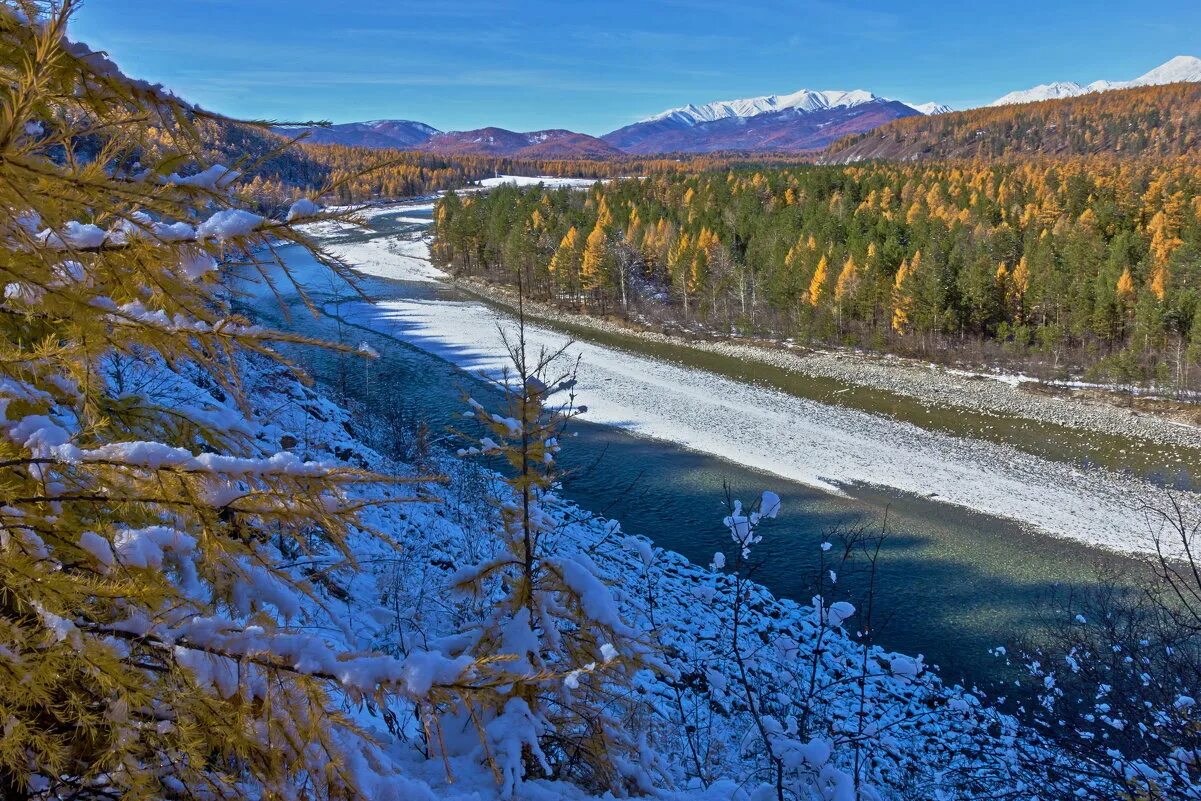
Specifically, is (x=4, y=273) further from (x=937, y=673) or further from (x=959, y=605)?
(x=959, y=605)

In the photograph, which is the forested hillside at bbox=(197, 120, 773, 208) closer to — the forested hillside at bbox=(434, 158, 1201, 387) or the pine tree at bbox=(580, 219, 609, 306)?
the pine tree at bbox=(580, 219, 609, 306)

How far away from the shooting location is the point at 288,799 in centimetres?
206

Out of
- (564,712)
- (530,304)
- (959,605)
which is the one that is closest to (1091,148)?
(530,304)

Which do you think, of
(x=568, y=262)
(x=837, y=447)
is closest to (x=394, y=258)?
(x=568, y=262)

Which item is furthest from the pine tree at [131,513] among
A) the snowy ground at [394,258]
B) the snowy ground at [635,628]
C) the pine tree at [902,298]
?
the snowy ground at [394,258]

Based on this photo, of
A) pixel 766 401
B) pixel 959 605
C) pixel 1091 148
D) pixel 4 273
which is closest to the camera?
pixel 4 273

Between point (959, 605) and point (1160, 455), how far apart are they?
14.4m

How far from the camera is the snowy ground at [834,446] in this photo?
19.5 meters

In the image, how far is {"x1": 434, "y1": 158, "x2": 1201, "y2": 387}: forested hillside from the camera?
34.6 meters

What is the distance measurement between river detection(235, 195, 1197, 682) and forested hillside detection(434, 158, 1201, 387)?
951cm

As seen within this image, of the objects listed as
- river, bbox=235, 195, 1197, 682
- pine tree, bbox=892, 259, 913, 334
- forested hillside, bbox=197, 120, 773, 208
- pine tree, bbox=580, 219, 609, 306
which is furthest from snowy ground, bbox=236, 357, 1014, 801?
pine tree, bbox=580, 219, 609, 306

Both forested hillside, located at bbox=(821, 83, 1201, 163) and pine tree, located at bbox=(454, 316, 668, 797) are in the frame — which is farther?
forested hillside, located at bbox=(821, 83, 1201, 163)

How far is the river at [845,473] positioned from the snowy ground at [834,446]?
83mm

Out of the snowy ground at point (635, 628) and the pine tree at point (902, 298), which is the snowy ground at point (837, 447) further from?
the pine tree at point (902, 298)
